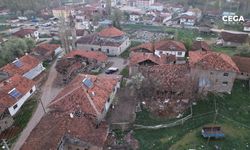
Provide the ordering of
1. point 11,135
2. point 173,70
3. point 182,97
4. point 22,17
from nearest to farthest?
point 11,135, point 182,97, point 173,70, point 22,17

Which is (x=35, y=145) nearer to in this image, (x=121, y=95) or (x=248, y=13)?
(x=121, y=95)

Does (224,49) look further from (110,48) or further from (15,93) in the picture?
(15,93)

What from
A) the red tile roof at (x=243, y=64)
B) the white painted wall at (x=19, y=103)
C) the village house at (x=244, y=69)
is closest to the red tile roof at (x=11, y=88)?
the white painted wall at (x=19, y=103)

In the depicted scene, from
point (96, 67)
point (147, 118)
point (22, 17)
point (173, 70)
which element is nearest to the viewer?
point (147, 118)

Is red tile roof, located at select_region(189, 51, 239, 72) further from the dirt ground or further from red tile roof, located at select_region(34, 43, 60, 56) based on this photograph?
red tile roof, located at select_region(34, 43, 60, 56)

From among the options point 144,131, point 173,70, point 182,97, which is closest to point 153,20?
point 173,70

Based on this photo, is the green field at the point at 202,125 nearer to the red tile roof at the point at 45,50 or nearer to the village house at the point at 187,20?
the red tile roof at the point at 45,50
